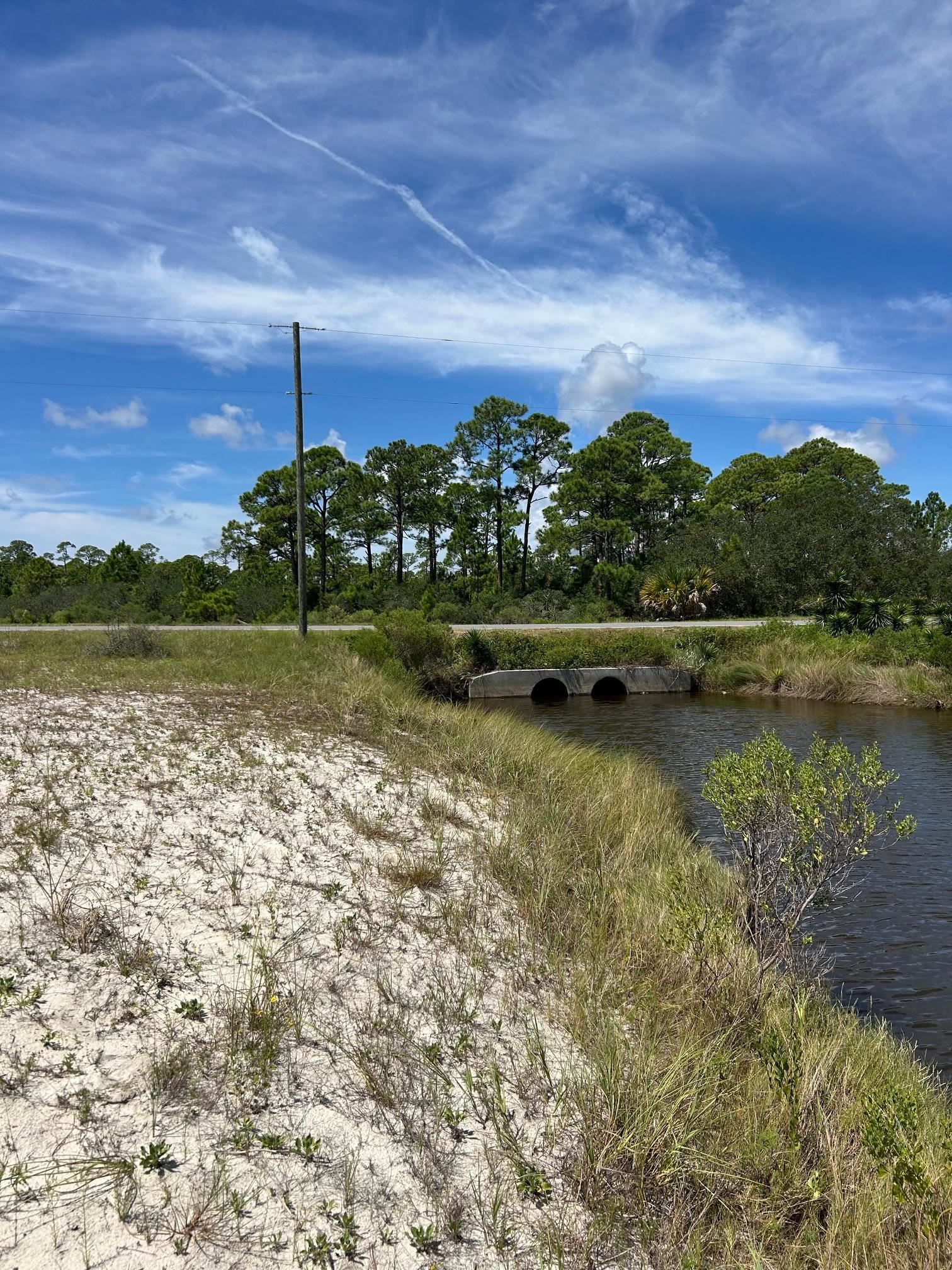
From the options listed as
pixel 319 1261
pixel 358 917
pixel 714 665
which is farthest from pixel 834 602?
pixel 319 1261

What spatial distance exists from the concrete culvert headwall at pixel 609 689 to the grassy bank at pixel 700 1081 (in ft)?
63.1

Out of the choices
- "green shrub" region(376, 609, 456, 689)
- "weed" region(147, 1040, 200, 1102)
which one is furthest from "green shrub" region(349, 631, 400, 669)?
"weed" region(147, 1040, 200, 1102)

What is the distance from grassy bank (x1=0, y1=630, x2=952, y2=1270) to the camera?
11.1 feet

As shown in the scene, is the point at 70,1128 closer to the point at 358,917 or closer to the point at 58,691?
the point at 358,917

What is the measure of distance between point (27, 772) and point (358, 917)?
392 centimetres

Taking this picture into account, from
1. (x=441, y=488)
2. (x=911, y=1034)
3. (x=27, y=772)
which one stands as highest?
(x=441, y=488)

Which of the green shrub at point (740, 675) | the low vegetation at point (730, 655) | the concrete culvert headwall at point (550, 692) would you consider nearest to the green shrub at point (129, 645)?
the low vegetation at point (730, 655)

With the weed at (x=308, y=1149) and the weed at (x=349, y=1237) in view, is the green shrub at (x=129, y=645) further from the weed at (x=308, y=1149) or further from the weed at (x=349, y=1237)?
the weed at (x=349, y=1237)

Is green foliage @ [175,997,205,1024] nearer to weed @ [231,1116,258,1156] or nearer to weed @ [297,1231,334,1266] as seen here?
weed @ [231,1116,258,1156]

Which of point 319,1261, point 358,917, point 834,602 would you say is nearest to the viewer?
point 319,1261

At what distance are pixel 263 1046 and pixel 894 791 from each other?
1181cm

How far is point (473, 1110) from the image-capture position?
13.1 feet

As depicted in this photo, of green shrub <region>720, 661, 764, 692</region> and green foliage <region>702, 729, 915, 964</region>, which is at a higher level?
green foliage <region>702, 729, 915, 964</region>

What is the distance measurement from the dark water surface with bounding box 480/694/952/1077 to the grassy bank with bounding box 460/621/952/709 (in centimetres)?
108
